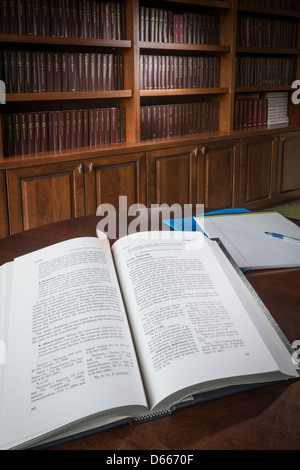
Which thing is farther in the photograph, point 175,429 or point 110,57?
point 110,57

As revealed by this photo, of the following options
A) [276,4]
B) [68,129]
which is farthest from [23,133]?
[276,4]

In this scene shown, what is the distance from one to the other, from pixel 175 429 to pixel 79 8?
8.42ft

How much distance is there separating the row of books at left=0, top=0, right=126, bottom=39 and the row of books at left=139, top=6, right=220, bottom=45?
0.19m

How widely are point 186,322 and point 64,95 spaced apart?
222 centimetres

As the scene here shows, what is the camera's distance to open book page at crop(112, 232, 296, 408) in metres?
0.57

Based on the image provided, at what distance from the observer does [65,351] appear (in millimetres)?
585

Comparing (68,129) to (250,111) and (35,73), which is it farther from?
(250,111)

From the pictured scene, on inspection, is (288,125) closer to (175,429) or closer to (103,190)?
(103,190)

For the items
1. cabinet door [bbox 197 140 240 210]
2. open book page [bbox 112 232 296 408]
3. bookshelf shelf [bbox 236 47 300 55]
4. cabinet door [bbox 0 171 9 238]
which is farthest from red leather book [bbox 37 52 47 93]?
open book page [bbox 112 232 296 408]

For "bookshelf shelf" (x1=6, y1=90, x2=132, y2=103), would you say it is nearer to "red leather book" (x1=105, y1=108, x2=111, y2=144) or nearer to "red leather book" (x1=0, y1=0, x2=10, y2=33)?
"red leather book" (x1=105, y1=108, x2=111, y2=144)

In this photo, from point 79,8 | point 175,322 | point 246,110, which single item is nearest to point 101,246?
point 175,322

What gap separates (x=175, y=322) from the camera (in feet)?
2.11

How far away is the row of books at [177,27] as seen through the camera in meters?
2.93
